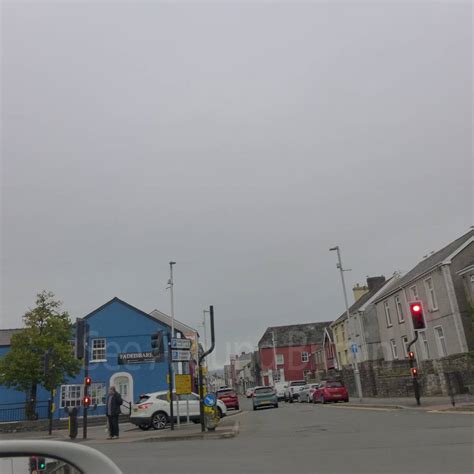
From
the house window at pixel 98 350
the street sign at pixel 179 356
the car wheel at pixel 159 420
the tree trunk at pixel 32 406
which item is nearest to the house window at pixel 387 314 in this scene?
the house window at pixel 98 350

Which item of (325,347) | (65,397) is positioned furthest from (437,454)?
(325,347)

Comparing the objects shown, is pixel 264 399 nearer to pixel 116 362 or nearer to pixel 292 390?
pixel 116 362

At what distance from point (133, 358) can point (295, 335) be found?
55482 millimetres

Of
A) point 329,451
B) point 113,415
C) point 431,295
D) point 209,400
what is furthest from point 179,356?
point 431,295

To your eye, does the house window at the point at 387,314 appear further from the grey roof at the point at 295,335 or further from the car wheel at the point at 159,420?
the grey roof at the point at 295,335

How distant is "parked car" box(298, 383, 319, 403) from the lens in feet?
126

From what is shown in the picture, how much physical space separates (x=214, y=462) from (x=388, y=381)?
2432 cm

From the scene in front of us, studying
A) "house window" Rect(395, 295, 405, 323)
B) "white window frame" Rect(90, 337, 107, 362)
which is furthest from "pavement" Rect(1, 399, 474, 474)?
"house window" Rect(395, 295, 405, 323)

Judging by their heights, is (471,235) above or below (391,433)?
above

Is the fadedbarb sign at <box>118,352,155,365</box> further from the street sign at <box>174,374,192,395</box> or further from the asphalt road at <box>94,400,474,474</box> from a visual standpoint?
the asphalt road at <box>94,400,474,474</box>

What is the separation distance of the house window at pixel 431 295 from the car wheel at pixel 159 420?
1926cm

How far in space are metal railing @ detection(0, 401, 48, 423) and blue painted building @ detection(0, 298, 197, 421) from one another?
0.24 meters

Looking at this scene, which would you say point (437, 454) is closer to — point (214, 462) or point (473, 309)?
point (214, 462)

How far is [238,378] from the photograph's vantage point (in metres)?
149
